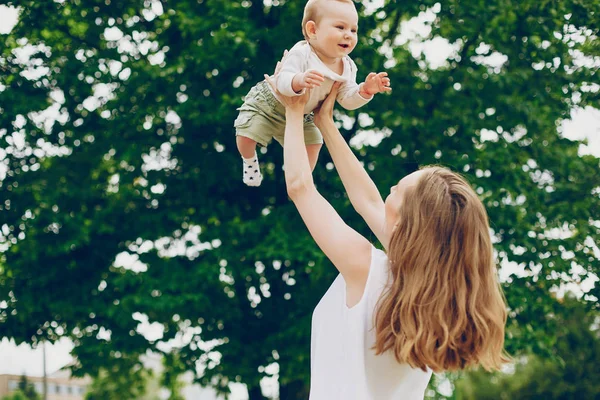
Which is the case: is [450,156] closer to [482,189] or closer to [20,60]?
[482,189]

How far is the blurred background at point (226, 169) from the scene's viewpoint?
11250 millimetres

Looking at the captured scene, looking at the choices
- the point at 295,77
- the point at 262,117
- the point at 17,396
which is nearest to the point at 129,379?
the point at 17,396

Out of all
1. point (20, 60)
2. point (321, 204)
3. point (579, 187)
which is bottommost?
point (321, 204)

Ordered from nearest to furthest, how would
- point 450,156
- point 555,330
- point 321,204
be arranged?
1. point 321,204
2. point 450,156
3. point 555,330

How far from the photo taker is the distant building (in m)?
15.5

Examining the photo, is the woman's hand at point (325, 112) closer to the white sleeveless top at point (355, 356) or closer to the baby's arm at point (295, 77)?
the baby's arm at point (295, 77)

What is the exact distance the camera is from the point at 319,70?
11.4ft

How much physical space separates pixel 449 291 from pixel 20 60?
10944 mm

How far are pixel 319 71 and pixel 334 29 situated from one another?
210mm

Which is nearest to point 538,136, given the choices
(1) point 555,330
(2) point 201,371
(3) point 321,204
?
(1) point 555,330

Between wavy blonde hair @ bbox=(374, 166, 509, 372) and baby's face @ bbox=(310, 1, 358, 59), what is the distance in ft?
2.90

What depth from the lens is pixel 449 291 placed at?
8.93 feet

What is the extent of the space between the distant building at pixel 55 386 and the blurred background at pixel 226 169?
2.17 m

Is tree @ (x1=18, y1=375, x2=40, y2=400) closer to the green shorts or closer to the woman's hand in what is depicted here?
the green shorts
